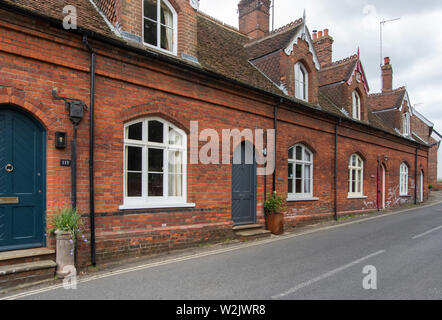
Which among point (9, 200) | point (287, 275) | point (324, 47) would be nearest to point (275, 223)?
point (287, 275)

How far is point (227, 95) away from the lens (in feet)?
32.8

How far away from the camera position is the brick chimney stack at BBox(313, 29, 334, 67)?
20.4m

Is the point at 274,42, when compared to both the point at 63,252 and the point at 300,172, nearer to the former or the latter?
the point at 300,172

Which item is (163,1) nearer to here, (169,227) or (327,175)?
(169,227)

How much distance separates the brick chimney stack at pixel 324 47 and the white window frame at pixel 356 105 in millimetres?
3209

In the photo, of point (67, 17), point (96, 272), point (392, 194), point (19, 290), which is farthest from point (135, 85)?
point (392, 194)

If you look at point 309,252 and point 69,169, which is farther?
point 309,252

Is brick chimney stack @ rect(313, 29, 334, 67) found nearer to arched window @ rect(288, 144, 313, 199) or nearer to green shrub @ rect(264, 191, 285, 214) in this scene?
arched window @ rect(288, 144, 313, 199)

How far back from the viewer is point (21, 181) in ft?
20.5

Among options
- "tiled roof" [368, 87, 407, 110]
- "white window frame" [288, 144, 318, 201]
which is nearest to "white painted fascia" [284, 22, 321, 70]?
"white window frame" [288, 144, 318, 201]

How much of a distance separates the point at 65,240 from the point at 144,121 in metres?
3.31

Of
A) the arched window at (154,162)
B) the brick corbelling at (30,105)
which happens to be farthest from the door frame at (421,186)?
the brick corbelling at (30,105)

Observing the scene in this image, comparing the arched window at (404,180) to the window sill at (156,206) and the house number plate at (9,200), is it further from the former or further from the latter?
the house number plate at (9,200)

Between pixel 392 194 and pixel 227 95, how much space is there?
1606 centimetres
